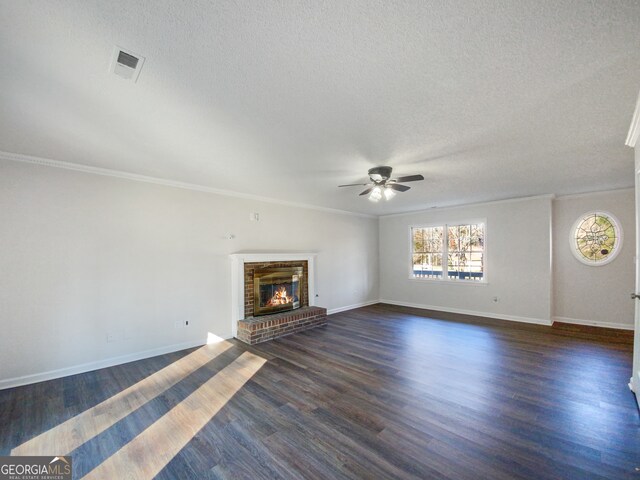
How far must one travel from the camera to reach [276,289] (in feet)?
17.7

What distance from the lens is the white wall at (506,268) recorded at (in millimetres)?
5461

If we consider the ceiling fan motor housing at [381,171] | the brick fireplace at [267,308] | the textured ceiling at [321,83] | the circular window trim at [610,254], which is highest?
the textured ceiling at [321,83]

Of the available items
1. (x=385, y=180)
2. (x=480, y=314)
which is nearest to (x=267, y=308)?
(x=385, y=180)

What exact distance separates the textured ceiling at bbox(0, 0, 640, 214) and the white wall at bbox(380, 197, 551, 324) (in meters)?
2.37

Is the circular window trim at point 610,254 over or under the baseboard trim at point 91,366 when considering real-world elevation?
over

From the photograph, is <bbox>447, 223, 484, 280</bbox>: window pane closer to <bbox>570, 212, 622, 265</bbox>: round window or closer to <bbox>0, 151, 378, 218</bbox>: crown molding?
<bbox>570, 212, 622, 265</bbox>: round window

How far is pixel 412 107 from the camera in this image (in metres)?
2.14

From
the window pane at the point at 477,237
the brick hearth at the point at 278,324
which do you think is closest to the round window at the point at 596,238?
the window pane at the point at 477,237

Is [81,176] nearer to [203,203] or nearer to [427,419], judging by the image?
[203,203]

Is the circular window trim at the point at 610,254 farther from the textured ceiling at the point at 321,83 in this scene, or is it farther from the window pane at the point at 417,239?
the window pane at the point at 417,239

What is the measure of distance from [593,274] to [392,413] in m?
5.44

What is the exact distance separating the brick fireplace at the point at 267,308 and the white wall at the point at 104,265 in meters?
0.20

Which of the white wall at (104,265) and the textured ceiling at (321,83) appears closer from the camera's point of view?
the textured ceiling at (321,83)

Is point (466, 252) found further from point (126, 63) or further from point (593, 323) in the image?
point (126, 63)
